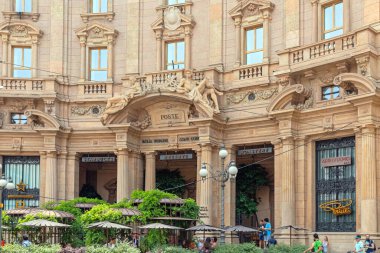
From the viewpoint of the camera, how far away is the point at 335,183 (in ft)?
112

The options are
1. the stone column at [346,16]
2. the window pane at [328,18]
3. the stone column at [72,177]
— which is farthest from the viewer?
the stone column at [72,177]

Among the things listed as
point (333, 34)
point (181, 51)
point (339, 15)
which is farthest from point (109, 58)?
point (339, 15)

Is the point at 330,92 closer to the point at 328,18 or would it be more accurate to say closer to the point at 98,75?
the point at 328,18

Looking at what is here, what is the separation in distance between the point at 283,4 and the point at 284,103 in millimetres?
5475

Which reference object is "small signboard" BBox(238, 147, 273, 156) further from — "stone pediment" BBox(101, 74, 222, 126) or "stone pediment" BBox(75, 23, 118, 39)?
"stone pediment" BBox(75, 23, 118, 39)

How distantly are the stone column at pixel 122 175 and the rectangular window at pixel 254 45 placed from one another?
26.6ft

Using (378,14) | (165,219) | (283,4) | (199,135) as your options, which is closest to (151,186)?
(199,135)

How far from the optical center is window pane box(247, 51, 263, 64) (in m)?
38.6

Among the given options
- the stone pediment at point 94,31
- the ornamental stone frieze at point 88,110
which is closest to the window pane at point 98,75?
the ornamental stone frieze at point 88,110

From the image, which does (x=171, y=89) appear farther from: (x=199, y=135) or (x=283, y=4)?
(x=283, y=4)

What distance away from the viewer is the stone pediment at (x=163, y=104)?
124 ft

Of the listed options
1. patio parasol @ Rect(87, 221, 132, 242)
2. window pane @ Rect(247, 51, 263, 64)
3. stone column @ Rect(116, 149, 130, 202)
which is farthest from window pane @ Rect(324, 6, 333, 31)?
patio parasol @ Rect(87, 221, 132, 242)

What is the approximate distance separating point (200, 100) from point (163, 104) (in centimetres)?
305

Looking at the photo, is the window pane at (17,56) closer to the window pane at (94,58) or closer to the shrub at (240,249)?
the window pane at (94,58)
